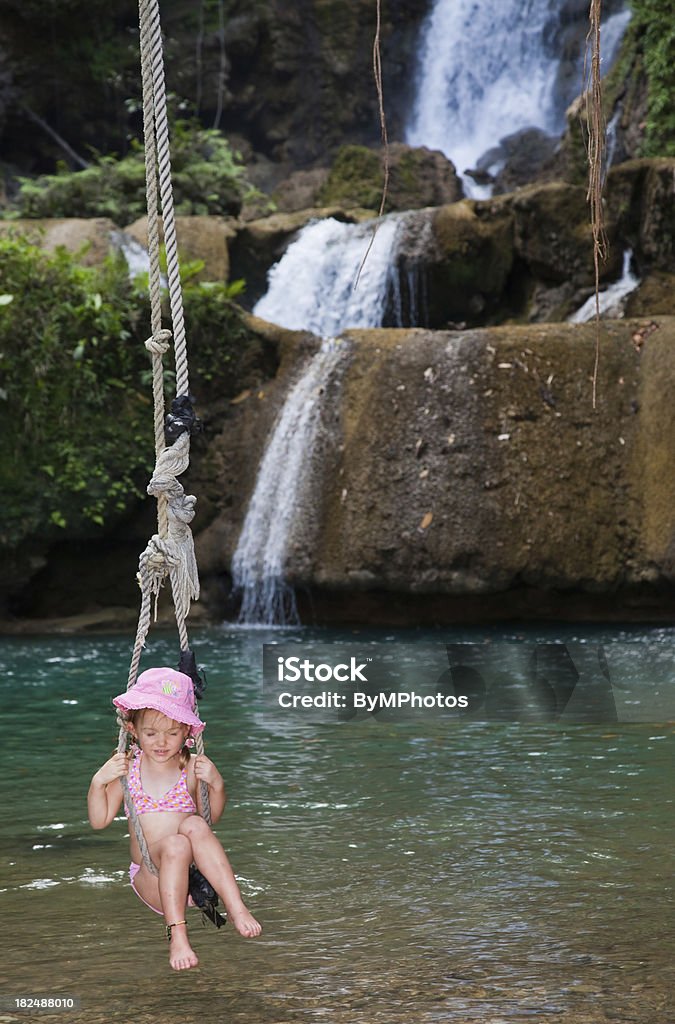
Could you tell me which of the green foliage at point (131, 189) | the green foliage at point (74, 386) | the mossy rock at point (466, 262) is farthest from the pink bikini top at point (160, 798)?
the green foliage at point (131, 189)

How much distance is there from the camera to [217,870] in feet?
11.3

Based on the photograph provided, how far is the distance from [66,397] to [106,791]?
32.7ft

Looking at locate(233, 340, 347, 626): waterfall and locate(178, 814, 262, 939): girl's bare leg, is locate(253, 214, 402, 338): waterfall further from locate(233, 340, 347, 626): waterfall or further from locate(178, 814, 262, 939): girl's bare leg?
locate(178, 814, 262, 939): girl's bare leg

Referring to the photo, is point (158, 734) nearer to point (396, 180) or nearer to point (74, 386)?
point (74, 386)

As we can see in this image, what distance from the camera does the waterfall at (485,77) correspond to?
2402cm

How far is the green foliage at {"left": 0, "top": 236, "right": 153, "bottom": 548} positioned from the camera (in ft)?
42.1

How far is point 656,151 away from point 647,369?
17.2ft

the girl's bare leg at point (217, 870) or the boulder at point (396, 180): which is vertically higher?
the boulder at point (396, 180)

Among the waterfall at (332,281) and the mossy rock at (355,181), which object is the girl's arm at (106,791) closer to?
the waterfall at (332,281)

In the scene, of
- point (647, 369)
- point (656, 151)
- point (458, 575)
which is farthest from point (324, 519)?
point (656, 151)

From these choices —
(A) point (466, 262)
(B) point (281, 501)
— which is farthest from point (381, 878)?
(A) point (466, 262)

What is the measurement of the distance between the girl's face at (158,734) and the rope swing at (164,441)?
0.06 m

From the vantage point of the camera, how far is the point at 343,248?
1638cm

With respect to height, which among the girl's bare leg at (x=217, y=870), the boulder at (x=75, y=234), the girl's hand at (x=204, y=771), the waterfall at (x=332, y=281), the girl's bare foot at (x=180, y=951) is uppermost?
the boulder at (x=75, y=234)
